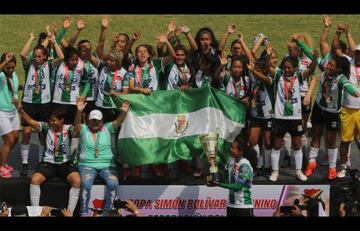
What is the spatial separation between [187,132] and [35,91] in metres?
2.12

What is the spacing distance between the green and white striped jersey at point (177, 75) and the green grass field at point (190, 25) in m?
7.31

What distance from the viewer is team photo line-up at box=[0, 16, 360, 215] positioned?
12562 millimetres

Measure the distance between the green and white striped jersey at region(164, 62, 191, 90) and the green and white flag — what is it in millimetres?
125

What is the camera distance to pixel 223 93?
42.4ft

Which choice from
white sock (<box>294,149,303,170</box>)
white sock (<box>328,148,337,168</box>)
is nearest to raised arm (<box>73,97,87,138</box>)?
white sock (<box>294,149,303,170</box>)

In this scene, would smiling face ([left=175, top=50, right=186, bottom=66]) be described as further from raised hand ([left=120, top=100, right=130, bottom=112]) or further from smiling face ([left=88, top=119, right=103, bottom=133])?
smiling face ([left=88, top=119, right=103, bottom=133])

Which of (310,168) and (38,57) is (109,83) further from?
(310,168)

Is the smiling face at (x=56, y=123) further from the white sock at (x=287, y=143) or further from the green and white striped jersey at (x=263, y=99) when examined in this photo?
the white sock at (x=287, y=143)

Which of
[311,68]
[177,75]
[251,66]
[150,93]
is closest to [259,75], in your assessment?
[251,66]

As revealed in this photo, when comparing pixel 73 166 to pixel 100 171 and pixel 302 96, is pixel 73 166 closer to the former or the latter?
pixel 100 171

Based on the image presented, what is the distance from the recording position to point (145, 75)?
42.4ft

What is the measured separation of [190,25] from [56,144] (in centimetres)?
916

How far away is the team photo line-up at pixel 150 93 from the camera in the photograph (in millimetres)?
12562

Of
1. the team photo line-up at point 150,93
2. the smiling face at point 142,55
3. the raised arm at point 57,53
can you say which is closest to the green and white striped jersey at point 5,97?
the team photo line-up at point 150,93
